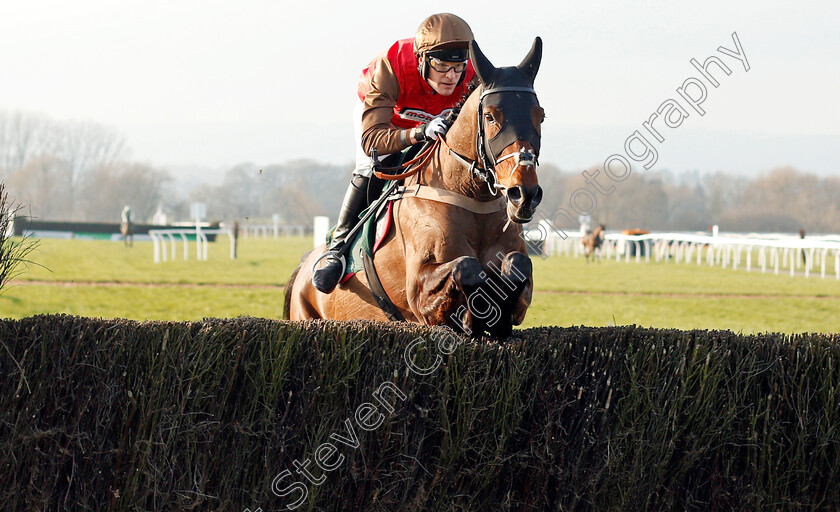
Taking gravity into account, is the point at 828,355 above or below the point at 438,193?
below

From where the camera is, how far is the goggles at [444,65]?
387 centimetres

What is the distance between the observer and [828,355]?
10.7 feet

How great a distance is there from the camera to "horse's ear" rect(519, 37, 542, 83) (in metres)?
3.42

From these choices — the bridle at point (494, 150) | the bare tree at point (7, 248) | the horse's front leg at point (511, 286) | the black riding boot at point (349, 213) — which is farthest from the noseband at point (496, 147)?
the bare tree at point (7, 248)

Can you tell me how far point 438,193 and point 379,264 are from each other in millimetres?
572

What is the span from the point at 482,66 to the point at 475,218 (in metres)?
0.70

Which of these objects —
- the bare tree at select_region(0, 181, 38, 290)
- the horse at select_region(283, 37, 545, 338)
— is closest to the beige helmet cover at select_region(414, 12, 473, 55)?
the horse at select_region(283, 37, 545, 338)

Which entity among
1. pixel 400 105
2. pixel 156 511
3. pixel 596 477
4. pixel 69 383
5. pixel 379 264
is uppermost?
pixel 400 105

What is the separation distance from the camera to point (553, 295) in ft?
49.9

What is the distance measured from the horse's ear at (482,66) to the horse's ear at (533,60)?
0.16 meters

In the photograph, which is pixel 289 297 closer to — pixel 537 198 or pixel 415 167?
pixel 415 167

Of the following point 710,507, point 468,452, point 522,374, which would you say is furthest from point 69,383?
point 710,507

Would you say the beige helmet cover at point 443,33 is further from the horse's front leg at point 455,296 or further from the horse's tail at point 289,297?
the horse's tail at point 289,297

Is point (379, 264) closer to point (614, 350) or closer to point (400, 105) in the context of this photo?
point (400, 105)
